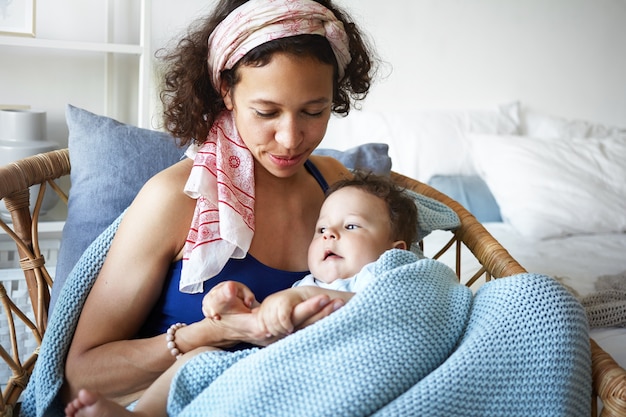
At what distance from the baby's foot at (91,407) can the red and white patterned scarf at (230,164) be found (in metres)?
0.30

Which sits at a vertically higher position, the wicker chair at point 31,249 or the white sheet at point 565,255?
the wicker chair at point 31,249

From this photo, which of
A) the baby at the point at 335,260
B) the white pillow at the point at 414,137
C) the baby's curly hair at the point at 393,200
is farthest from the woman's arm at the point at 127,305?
the white pillow at the point at 414,137

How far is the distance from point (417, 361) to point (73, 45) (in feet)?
5.81

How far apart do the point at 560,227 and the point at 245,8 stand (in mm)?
1894

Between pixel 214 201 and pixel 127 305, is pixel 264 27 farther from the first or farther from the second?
pixel 127 305

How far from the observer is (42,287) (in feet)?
4.98

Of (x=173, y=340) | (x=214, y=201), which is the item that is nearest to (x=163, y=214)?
(x=214, y=201)

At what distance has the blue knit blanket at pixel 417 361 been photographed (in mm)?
955

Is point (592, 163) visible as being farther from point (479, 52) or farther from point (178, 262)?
point (178, 262)

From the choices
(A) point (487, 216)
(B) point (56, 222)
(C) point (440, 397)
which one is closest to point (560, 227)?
(A) point (487, 216)

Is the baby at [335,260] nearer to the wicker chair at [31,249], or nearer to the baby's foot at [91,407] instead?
the baby's foot at [91,407]

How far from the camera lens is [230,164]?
135cm

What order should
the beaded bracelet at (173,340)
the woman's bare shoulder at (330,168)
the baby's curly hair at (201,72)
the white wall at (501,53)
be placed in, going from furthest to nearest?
the white wall at (501,53)
the woman's bare shoulder at (330,168)
the baby's curly hair at (201,72)
the beaded bracelet at (173,340)

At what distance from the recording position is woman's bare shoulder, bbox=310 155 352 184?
160cm
